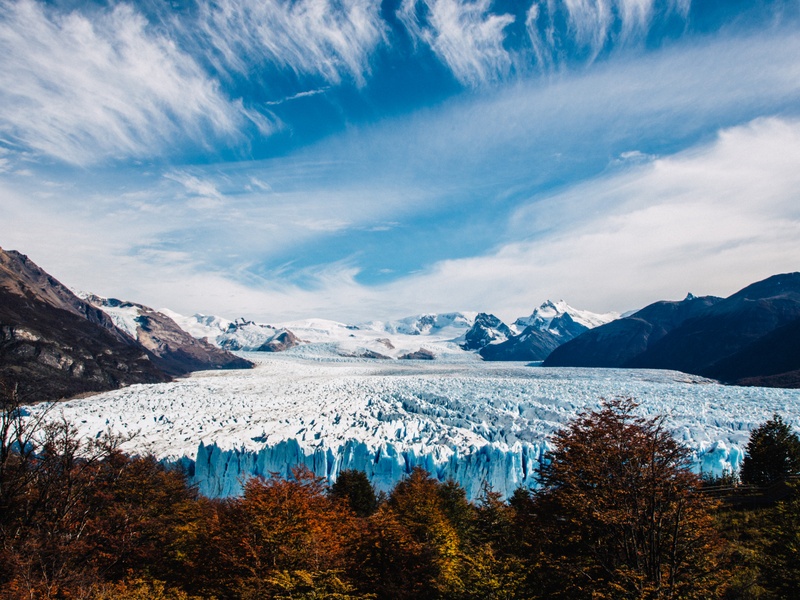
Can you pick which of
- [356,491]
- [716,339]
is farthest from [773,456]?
[716,339]

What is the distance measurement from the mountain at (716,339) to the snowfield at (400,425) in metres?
40.5

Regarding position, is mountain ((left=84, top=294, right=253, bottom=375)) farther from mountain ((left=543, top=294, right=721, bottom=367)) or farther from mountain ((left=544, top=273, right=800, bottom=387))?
mountain ((left=544, top=273, right=800, bottom=387))

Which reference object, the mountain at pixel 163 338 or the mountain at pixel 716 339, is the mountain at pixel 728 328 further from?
the mountain at pixel 163 338

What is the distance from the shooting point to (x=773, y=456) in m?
19.5

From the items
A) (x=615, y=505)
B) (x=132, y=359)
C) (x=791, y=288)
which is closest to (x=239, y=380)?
(x=132, y=359)

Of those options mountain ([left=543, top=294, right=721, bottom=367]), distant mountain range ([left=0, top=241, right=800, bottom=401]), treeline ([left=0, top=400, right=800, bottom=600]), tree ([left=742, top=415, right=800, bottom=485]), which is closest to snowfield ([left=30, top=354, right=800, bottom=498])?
tree ([left=742, top=415, right=800, bottom=485])

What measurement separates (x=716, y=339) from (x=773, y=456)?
291 ft

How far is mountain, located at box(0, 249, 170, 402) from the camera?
52406 mm

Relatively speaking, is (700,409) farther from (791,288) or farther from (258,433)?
(791,288)

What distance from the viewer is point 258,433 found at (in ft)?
104

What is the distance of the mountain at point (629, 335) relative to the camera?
120m

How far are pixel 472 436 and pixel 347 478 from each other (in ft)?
32.8

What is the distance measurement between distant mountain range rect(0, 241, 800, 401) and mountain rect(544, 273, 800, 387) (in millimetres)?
250

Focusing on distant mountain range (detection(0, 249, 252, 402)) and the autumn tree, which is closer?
the autumn tree
